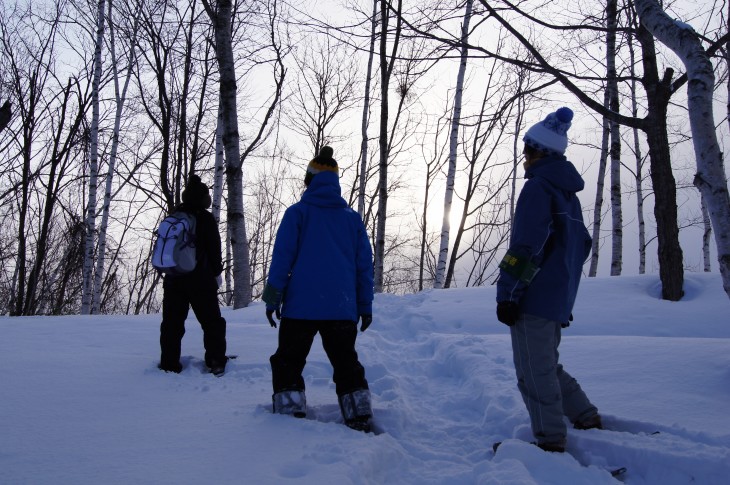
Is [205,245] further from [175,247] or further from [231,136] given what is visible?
[231,136]

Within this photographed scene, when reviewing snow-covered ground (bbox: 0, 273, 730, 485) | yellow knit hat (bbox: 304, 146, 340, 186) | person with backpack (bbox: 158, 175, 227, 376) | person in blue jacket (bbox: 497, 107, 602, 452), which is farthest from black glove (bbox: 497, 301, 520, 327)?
person with backpack (bbox: 158, 175, 227, 376)

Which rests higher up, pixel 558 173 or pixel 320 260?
pixel 558 173

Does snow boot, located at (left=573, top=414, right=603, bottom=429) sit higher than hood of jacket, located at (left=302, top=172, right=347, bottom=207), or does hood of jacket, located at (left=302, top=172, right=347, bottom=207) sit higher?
hood of jacket, located at (left=302, top=172, right=347, bottom=207)

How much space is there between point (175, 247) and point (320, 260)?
1.49m

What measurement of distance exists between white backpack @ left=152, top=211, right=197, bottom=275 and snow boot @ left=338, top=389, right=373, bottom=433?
1814 mm

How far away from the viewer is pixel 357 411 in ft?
9.70

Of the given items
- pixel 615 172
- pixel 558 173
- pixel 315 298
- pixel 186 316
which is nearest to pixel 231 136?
pixel 186 316

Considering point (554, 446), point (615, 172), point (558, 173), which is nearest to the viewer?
point (554, 446)

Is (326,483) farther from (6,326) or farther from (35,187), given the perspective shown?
(35,187)

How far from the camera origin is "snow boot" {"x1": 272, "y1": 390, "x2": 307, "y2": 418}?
2975 millimetres

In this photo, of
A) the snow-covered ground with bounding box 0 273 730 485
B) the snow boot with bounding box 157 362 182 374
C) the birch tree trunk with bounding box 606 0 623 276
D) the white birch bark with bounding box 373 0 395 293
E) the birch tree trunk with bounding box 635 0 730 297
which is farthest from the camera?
the white birch bark with bounding box 373 0 395 293

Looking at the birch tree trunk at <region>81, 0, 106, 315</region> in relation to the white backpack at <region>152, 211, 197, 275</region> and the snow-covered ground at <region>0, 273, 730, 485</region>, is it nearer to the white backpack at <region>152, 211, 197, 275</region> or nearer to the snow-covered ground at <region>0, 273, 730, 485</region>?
the snow-covered ground at <region>0, 273, 730, 485</region>

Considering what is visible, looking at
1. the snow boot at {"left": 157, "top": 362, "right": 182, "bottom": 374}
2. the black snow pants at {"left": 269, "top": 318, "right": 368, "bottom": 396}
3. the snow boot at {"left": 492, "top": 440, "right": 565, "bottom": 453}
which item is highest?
the black snow pants at {"left": 269, "top": 318, "right": 368, "bottom": 396}

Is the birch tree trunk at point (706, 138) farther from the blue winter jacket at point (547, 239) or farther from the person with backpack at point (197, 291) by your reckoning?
the person with backpack at point (197, 291)
